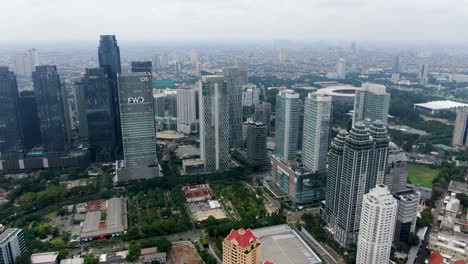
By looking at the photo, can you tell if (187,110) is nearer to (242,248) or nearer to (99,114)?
(99,114)

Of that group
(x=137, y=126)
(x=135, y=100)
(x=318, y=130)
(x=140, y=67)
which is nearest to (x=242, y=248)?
(x=318, y=130)

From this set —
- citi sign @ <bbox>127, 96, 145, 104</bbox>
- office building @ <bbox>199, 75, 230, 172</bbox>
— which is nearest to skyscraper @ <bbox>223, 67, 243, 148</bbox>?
office building @ <bbox>199, 75, 230, 172</bbox>

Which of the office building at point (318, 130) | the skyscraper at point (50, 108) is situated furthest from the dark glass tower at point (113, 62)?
the office building at point (318, 130)

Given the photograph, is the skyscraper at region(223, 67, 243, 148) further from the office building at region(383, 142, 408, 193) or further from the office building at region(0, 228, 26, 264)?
the office building at region(0, 228, 26, 264)

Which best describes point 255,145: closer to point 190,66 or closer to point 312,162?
point 312,162

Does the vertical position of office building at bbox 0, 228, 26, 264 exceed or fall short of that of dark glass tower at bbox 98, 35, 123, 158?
it falls short

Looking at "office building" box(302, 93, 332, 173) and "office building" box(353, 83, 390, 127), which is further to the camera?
"office building" box(353, 83, 390, 127)

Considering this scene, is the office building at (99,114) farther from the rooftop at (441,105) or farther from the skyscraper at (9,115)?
the rooftop at (441,105)
